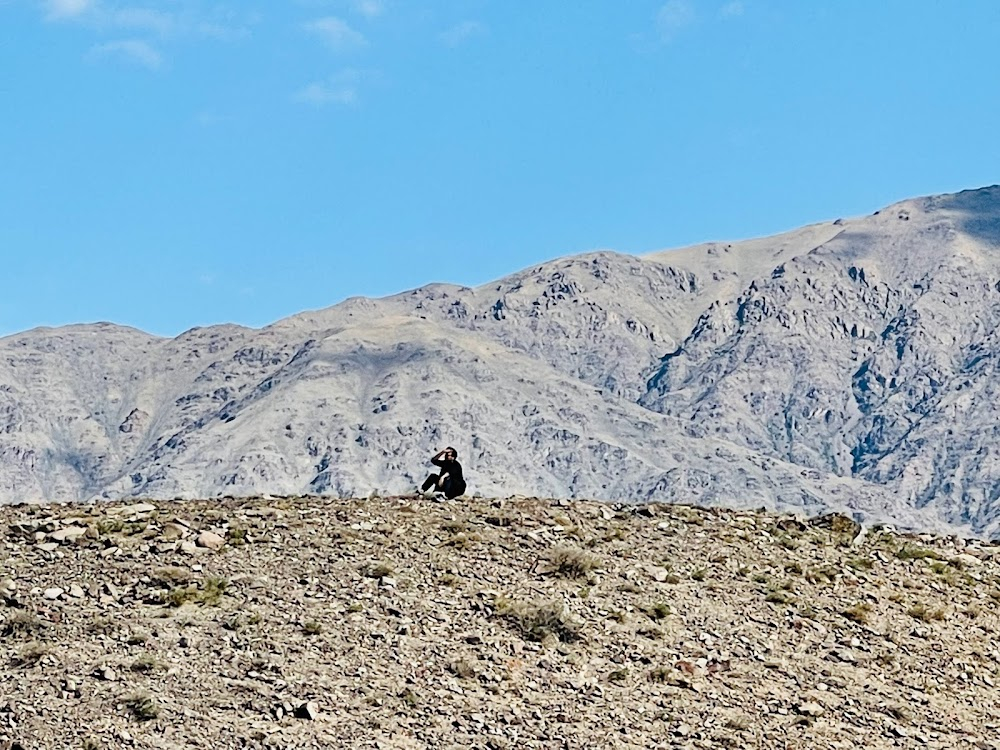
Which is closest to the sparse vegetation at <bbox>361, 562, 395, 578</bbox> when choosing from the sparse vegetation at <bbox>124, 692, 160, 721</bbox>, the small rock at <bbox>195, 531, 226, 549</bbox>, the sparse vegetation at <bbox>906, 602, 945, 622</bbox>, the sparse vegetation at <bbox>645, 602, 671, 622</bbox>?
the small rock at <bbox>195, 531, 226, 549</bbox>

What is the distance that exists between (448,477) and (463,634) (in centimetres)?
810

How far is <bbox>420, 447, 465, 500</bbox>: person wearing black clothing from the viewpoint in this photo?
30531 millimetres

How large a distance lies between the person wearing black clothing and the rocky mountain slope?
3.45ft

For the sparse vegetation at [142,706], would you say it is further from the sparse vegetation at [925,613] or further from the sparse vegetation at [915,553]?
the sparse vegetation at [915,553]

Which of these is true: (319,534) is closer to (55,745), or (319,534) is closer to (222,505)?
(222,505)

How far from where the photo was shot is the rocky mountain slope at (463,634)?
20.4m

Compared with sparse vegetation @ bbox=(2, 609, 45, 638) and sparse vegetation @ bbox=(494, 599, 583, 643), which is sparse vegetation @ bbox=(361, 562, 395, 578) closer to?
sparse vegetation @ bbox=(494, 599, 583, 643)

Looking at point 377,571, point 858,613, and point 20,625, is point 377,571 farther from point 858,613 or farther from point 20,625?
point 858,613

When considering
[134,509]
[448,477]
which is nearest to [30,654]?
[134,509]

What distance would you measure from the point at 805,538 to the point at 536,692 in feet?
33.2

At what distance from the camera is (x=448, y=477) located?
30.8 meters

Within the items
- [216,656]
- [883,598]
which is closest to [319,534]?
[216,656]

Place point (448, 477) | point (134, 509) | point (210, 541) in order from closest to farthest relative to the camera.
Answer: point (210, 541)
point (134, 509)
point (448, 477)

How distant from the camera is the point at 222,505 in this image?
28.8m
